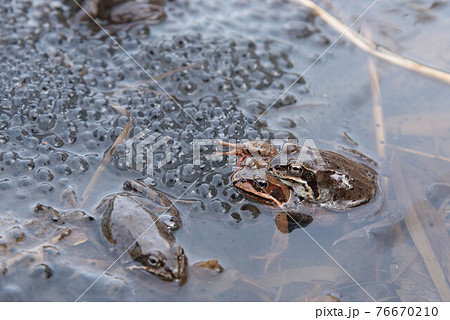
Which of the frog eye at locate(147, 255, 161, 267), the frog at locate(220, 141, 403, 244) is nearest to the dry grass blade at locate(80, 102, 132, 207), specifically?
the frog eye at locate(147, 255, 161, 267)

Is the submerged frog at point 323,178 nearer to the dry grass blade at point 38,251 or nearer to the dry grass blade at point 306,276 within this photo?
the dry grass blade at point 306,276

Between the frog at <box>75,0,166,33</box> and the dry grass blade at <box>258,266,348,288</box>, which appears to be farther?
the frog at <box>75,0,166,33</box>

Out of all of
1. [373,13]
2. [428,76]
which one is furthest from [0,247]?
[373,13]

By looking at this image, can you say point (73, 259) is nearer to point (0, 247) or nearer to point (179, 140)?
point (0, 247)

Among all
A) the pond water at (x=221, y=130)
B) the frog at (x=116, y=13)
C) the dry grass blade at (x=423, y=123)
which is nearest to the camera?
the pond water at (x=221, y=130)

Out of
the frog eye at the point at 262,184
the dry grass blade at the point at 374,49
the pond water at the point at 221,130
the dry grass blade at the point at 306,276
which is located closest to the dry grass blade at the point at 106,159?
the pond water at the point at 221,130

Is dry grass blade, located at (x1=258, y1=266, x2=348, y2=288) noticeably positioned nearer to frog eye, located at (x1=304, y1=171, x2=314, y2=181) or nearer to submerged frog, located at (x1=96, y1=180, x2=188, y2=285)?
submerged frog, located at (x1=96, y1=180, x2=188, y2=285)
